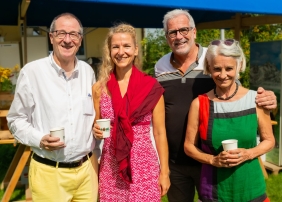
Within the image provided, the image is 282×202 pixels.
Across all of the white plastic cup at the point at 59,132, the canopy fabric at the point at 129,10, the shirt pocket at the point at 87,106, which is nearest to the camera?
the white plastic cup at the point at 59,132

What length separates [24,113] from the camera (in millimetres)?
2275

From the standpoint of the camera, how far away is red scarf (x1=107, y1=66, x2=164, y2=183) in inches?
87.5

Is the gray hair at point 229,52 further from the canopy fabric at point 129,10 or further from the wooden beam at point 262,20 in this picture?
the wooden beam at point 262,20

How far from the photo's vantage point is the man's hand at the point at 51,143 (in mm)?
2086

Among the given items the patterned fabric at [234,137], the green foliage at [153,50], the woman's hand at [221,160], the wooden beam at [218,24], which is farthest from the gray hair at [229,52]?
the green foliage at [153,50]

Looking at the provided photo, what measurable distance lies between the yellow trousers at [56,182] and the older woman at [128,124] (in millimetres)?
148

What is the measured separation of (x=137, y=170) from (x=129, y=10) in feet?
13.6

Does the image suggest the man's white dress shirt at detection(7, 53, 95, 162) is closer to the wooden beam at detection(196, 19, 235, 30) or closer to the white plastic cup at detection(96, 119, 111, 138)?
the white plastic cup at detection(96, 119, 111, 138)

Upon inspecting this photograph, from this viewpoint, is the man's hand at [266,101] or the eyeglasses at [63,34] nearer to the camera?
the man's hand at [266,101]

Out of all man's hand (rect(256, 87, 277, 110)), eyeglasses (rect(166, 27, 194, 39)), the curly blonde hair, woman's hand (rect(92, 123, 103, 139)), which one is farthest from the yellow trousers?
man's hand (rect(256, 87, 277, 110))

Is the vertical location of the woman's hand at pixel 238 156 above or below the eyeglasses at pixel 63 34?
below

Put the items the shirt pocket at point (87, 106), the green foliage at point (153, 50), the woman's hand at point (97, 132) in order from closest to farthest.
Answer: the woman's hand at point (97, 132) < the shirt pocket at point (87, 106) < the green foliage at point (153, 50)

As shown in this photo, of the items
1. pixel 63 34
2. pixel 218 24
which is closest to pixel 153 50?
pixel 218 24

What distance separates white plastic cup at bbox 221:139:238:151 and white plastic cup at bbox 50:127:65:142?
0.97 m
